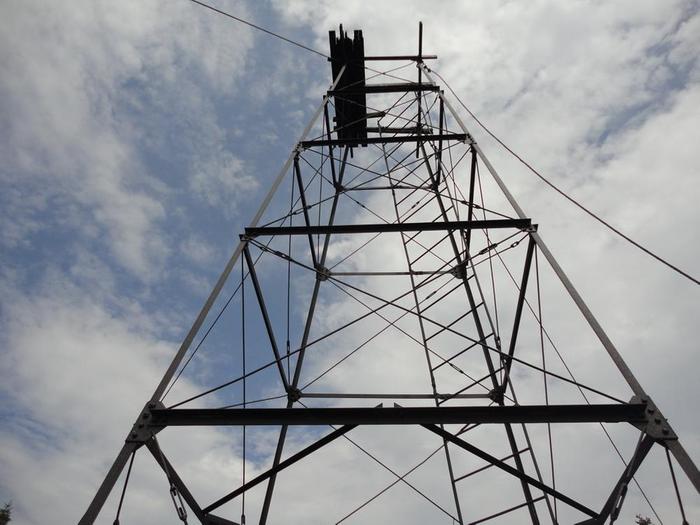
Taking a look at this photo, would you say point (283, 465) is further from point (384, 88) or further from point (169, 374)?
point (384, 88)

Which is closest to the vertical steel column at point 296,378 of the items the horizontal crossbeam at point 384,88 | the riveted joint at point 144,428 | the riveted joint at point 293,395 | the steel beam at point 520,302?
the riveted joint at point 293,395

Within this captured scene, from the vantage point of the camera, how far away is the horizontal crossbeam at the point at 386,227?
490 cm

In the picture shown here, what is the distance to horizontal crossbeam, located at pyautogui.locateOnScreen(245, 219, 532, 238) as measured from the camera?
193 inches

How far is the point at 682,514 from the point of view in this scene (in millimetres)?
2842

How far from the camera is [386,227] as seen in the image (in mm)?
5289

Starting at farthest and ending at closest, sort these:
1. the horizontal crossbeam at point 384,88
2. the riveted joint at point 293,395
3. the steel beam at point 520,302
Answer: the horizontal crossbeam at point 384,88 → the riveted joint at point 293,395 → the steel beam at point 520,302

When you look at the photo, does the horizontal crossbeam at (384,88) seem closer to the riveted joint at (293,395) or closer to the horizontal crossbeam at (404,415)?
the riveted joint at (293,395)

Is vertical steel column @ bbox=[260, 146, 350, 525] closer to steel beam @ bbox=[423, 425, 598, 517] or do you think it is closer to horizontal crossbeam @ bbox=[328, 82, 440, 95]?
steel beam @ bbox=[423, 425, 598, 517]

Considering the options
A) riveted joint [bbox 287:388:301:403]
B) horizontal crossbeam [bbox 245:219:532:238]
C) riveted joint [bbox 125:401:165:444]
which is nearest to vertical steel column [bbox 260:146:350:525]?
riveted joint [bbox 287:388:301:403]

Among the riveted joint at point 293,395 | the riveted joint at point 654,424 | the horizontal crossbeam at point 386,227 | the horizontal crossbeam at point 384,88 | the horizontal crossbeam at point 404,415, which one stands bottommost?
the riveted joint at point 654,424

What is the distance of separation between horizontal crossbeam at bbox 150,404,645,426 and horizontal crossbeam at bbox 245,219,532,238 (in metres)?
2.09

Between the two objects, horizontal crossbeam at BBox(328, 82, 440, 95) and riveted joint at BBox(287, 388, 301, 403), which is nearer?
riveted joint at BBox(287, 388, 301, 403)

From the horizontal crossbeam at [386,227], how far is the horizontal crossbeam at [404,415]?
209cm

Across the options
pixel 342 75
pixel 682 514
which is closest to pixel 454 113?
pixel 342 75
